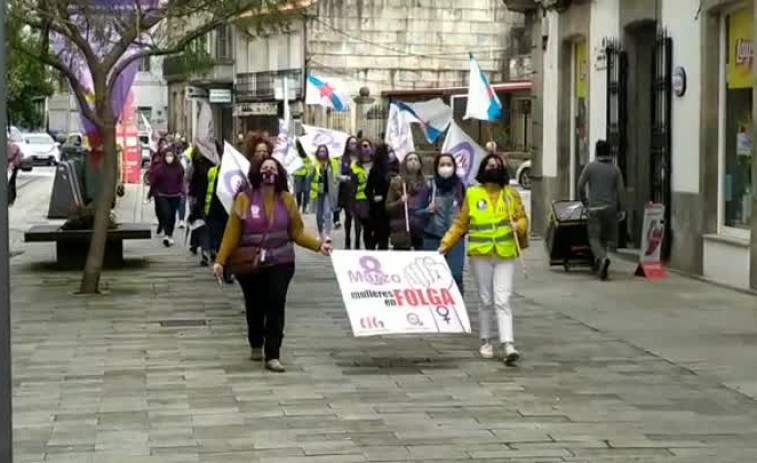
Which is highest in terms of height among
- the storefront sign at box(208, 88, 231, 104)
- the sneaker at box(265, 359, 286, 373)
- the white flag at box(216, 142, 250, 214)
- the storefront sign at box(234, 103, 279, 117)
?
the storefront sign at box(208, 88, 231, 104)

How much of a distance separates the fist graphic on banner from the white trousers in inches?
9.6

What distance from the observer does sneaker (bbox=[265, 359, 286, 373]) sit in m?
9.78

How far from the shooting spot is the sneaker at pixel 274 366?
9781mm

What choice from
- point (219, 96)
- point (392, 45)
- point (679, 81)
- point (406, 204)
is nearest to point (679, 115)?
point (679, 81)

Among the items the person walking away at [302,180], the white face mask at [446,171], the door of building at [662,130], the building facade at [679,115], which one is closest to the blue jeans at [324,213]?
the person walking away at [302,180]

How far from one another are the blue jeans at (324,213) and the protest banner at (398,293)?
11.1 metres

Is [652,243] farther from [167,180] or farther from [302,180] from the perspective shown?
[302,180]

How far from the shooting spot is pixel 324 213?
21.6 m

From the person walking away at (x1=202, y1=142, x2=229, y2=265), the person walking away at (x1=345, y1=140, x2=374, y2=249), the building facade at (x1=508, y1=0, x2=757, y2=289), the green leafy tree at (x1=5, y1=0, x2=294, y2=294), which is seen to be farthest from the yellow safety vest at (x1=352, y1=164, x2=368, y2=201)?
the building facade at (x1=508, y1=0, x2=757, y2=289)

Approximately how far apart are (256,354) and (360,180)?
27.1ft

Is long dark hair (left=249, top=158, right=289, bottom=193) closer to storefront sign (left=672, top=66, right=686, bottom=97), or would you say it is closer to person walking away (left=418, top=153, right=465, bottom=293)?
person walking away (left=418, top=153, right=465, bottom=293)

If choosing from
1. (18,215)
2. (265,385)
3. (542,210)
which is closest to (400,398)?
(265,385)

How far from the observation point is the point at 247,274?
9.91 metres

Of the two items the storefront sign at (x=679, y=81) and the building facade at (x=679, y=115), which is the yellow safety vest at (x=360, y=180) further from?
the storefront sign at (x=679, y=81)
